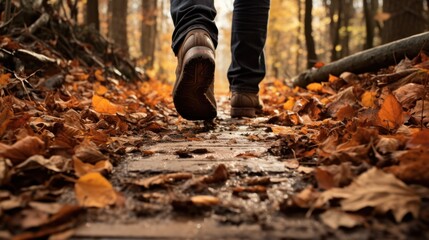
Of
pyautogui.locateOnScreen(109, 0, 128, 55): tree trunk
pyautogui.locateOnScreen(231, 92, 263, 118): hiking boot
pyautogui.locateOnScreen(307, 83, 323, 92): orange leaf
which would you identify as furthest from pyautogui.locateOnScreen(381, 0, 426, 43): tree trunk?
pyautogui.locateOnScreen(109, 0, 128, 55): tree trunk

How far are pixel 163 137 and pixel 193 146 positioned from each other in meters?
0.32

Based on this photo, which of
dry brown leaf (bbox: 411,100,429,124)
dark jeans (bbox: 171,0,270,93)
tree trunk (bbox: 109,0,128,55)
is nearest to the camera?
dry brown leaf (bbox: 411,100,429,124)

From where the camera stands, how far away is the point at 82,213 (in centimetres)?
82

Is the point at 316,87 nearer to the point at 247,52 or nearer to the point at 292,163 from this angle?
the point at 247,52

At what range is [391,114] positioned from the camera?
1.45 metres

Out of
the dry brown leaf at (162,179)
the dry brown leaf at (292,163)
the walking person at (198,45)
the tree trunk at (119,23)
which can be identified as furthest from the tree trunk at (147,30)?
the dry brown leaf at (162,179)

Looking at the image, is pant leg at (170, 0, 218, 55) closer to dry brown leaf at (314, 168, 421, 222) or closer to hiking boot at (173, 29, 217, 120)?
hiking boot at (173, 29, 217, 120)

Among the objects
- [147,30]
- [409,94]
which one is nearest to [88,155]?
[409,94]

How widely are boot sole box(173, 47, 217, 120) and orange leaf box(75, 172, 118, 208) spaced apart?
1049 millimetres

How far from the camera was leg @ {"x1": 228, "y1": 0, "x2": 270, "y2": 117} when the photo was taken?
2.66 meters

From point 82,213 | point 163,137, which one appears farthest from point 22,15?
point 82,213

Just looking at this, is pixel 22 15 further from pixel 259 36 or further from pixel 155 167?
pixel 155 167

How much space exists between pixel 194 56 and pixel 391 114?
945 mm

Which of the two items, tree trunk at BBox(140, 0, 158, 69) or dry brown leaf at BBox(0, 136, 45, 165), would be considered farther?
tree trunk at BBox(140, 0, 158, 69)
